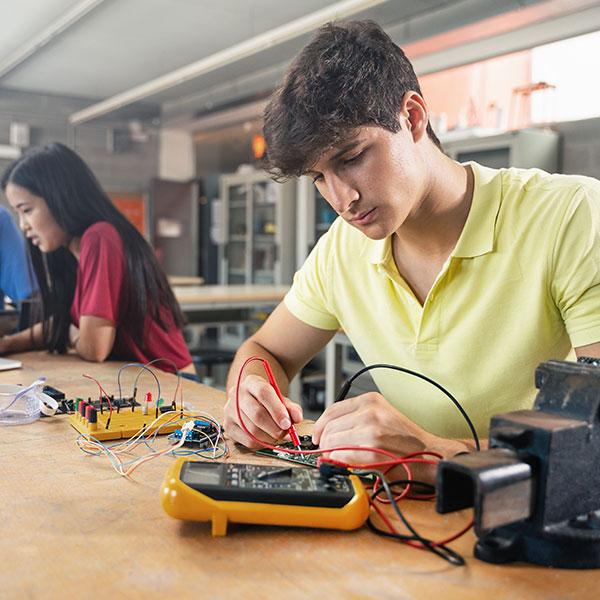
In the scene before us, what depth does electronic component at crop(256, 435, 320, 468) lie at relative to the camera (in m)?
0.92

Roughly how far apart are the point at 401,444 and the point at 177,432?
409 mm

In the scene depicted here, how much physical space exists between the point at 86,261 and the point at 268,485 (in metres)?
1.47

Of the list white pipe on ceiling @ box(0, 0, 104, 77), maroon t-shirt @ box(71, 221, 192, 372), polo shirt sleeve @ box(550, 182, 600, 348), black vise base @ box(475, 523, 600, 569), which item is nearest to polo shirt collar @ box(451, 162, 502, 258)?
polo shirt sleeve @ box(550, 182, 600, 348)

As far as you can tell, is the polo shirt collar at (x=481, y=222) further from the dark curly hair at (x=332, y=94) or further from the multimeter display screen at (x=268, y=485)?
the multimeter display screen at (x=268, y=485)

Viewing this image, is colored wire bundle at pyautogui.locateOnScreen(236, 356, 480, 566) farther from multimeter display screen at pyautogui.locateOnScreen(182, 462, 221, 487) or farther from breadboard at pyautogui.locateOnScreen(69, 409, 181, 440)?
breadboard at pyautogui.locateOnScreen(69, 409, 181, 440)

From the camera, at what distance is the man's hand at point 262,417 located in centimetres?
98

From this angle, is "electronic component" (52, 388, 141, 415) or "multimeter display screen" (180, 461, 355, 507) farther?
"electronic component" (52, 388, 141, 415)

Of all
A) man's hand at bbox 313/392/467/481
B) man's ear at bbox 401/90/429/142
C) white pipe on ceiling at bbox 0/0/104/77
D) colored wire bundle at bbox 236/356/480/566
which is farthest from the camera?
white pipe on ceiling at bbox 0/0/104/77

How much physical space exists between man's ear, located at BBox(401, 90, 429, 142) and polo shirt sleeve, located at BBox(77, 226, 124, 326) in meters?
1.22

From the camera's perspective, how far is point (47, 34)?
5.84 meters

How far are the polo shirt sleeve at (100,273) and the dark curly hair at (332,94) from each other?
1.11 m

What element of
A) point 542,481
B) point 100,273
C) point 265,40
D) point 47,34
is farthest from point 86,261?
point 47,34

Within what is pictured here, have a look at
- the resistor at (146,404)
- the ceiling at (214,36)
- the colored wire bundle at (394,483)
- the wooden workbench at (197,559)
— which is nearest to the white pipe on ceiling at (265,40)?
the ceiling at (214,36)

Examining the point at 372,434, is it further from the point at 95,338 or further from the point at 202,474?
the point at 95,338
